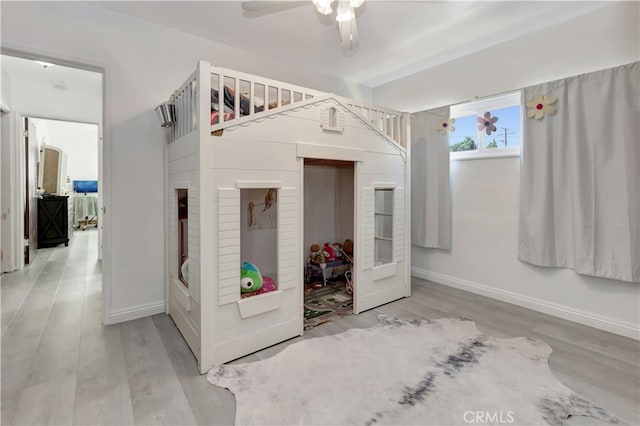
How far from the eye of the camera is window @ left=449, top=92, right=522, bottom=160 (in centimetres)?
297

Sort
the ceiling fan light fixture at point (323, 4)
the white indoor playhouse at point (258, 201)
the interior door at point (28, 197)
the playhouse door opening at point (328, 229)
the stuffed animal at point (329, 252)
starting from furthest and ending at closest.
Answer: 1. the interior door at point (28, 197)
2. the stuffed animal at point (329, 252)
3. the playhouse door opening at point (328, 229)
4. the white indoor playhouse at point (258, 201)
5. the ceiling fan light fixture at point (323, 4)

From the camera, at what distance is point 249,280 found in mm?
2164

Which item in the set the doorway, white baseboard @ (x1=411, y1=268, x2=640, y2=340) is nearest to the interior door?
the doorway

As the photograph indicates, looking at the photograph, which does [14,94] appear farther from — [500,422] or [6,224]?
[500,422]

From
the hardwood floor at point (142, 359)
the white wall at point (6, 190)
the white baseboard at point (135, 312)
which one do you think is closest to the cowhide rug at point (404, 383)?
the hardwood floor at point (142, 359)

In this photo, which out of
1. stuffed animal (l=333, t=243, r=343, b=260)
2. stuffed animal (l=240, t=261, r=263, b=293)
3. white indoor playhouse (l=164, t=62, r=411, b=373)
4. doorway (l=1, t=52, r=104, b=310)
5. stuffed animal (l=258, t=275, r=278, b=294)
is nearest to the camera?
white indoor playhouse (l=164, t=62, r=411, b=373)

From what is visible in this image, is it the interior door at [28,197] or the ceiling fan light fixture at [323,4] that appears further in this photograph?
the interior door at [28,197]

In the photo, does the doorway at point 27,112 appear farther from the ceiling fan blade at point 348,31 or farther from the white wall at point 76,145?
the white wall at point 76,145

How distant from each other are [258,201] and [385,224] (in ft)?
4.31

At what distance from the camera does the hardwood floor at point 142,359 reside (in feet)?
4.97

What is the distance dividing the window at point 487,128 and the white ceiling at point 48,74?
13.5 ft

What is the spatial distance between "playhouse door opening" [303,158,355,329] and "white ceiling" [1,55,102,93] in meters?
2.81

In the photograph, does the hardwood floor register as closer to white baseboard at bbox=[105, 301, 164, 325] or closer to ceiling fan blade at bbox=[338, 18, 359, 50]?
white baseboard at bbox=[105, 301, 164, 325]

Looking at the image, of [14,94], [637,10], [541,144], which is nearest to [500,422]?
[541,144]
